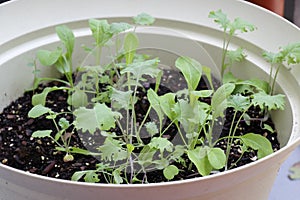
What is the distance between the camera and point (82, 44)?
103cm

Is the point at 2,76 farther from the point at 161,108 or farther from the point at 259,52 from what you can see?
the point at 259,52

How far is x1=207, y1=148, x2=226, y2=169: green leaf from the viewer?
0.72m

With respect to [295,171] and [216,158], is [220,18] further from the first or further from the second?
[295,171]

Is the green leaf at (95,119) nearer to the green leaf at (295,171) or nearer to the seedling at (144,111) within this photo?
the seedling at (144,111)

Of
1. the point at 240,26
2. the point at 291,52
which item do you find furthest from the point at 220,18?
the point at 291,52

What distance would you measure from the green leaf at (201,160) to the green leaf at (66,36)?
340 mm

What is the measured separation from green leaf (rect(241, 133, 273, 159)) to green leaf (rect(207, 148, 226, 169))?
0.08 meters

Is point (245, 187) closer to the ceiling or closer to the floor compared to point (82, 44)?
closer to the floor

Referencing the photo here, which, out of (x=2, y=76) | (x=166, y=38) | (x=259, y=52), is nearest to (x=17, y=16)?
(x=2, y=76)

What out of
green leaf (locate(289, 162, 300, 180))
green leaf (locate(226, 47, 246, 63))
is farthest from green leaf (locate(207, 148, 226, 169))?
green leaf (locate(289, 162, 300, 180))

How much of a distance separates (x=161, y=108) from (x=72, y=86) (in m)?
0.24

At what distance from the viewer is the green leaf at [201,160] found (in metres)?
0.73

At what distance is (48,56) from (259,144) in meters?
0.41

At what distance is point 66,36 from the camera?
94 centimetres
